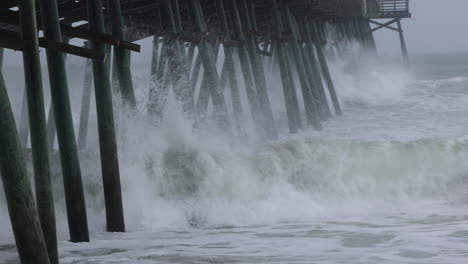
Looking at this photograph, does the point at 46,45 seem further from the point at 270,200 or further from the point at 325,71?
the point at 325,71

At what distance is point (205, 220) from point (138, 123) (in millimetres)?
1533

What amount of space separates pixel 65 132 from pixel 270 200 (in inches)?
125

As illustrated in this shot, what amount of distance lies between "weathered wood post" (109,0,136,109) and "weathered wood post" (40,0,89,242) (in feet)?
3.72

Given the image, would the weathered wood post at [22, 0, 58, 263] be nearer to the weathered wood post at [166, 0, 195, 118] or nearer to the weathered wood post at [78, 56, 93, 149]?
the weathered wood post at [166, 0, 195, 118]

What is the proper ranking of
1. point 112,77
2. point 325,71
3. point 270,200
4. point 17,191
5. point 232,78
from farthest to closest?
point 325,71 < point 232,78 < point 112,77 < point 270,200 < point 17,191

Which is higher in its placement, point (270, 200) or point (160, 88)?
point (160, 88)

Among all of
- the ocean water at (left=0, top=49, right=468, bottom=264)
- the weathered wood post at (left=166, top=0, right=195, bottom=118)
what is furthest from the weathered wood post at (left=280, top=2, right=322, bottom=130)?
the weathered wood post at (left=166, top=0, right=195, bottom=118)

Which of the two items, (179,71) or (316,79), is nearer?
(179,71)

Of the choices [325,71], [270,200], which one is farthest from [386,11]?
[270,200]

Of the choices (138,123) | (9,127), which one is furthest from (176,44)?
(9,127)

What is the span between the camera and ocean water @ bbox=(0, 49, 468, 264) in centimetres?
564

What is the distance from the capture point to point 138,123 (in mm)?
8305

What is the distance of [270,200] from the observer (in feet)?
27.1

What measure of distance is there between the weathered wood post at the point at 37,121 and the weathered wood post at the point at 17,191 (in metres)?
0.73
